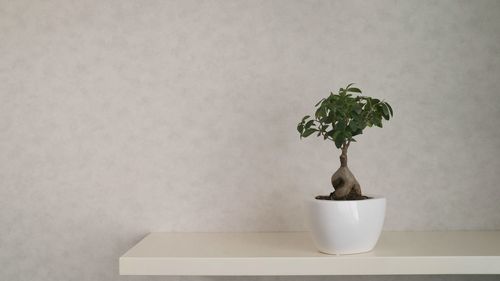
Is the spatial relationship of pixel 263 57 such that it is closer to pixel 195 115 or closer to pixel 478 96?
pixel 195 115

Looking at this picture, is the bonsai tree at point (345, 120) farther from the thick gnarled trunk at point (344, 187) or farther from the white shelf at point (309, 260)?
the white shelf at point (309, 260)

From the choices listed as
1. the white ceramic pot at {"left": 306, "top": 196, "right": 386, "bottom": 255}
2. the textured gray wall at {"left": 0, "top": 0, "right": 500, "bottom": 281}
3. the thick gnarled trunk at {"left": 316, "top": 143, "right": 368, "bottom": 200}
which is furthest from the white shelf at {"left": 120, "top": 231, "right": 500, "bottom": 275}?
the textured gray wall at {"left": 0, "top": 0, "right": 500, "bottom": 281}

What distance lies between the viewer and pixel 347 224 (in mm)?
1473

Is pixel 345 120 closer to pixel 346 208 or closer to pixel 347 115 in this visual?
pixel 347 115

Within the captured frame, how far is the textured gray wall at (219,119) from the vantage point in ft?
6.05

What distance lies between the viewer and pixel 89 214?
1.89 m

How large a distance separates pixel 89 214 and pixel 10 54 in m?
0.67

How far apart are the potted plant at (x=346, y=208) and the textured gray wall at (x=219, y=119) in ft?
1.03

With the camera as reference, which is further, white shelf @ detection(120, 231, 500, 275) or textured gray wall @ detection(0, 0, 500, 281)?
textured gray wall @ detection(0, 0, 500, 281)

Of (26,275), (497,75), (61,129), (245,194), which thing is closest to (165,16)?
(61,129)

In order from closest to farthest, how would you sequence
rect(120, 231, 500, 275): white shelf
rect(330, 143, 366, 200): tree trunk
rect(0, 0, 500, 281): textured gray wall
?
rect(120, 231, 500, 275): white shelf
rect(330, 143, 366, 200): tree trunk
rect(0, 0, 500, 281): textured gray wall

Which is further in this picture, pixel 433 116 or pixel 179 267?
pixel 433 116

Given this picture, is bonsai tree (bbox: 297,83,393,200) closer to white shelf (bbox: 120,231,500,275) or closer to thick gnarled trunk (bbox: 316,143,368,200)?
thick gnarled trunk (bbox: 316,143,368,200)

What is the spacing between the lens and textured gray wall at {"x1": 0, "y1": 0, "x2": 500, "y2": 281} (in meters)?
1.84
